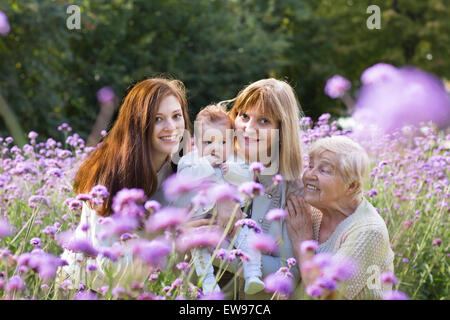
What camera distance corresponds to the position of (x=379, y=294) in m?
2.47

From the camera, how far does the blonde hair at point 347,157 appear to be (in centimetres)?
261

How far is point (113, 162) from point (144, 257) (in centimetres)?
136

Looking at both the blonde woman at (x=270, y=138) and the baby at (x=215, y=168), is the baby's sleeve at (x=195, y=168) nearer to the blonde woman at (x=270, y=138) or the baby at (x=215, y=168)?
the baby at (x=215, y=168)

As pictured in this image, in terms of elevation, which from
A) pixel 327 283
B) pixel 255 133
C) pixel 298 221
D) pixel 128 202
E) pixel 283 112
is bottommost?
pixel 298 221

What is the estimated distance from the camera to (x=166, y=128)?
295 centimetres

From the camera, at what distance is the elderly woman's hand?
275 centimetres

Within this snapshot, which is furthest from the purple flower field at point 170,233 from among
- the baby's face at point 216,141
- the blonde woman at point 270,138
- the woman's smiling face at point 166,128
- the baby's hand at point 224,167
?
the baby's face at point 216,141

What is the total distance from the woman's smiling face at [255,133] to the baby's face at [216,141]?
28cm

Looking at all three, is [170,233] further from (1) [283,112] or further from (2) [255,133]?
(1) [283,112]

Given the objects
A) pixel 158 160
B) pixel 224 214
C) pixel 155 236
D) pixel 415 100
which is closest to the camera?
pixel 155 236

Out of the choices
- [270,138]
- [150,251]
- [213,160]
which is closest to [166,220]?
[150,251]

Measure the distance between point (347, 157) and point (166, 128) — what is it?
98cm
